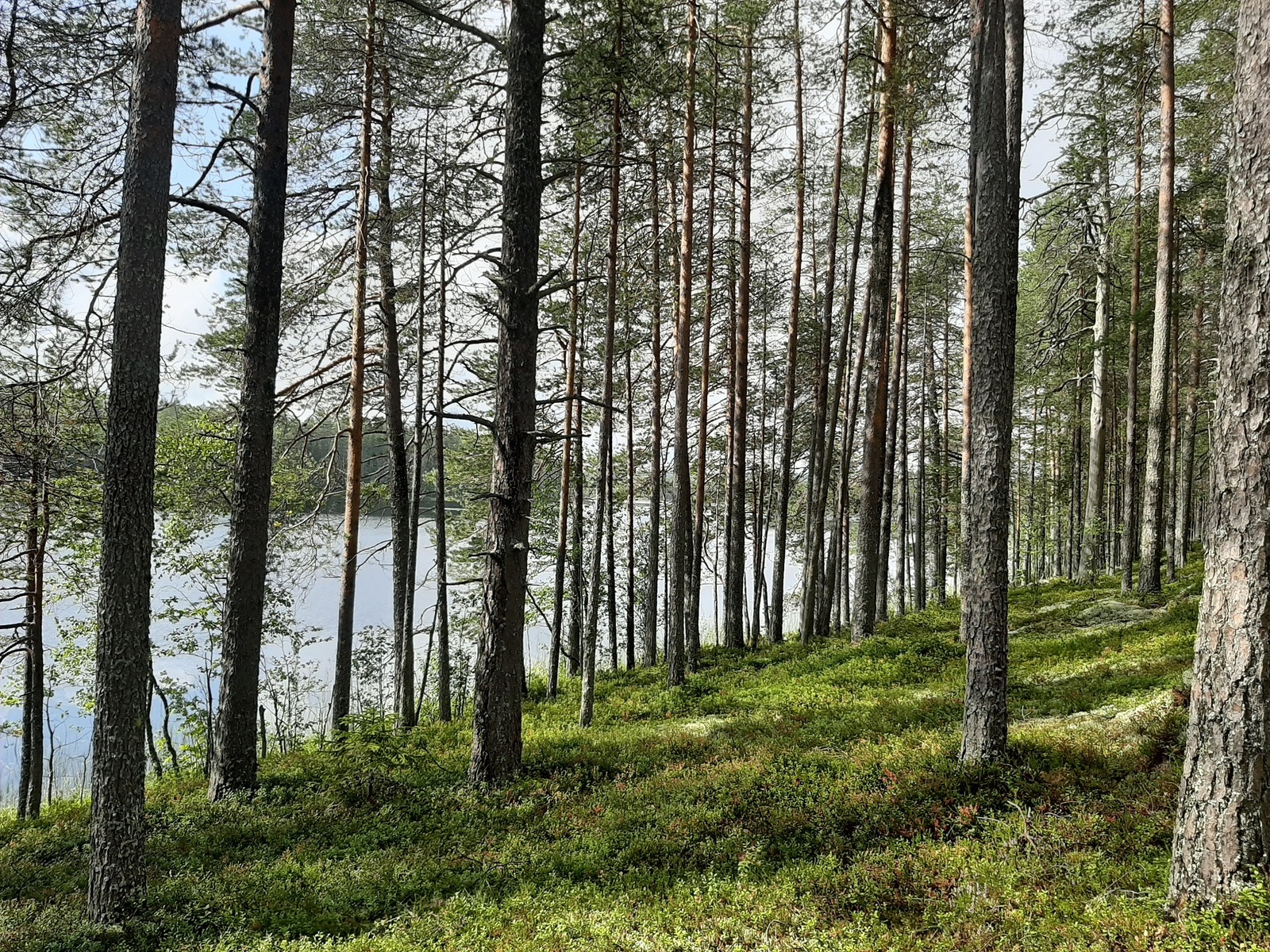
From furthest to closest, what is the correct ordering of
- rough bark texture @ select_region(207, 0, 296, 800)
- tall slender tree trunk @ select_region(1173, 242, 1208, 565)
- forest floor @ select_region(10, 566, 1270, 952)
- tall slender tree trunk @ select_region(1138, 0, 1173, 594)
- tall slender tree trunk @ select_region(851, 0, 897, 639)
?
tall slender tree trunk @ select_region(1173, 242, 1208, 565) < tall slender tree trunk @ select_region(851, 0, 897, 639) < tall slender tree trunk @ select_region(1138, 0, 1173, 594) < rough bark texture @ select_region(207, 0, 296, 800) < forest floor @ select_region(10, 566, 1270, 952)

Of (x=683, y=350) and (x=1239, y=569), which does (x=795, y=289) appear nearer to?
(x=683, y=350)

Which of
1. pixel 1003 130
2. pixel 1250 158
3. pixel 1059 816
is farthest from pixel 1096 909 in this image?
pixel 1003 130

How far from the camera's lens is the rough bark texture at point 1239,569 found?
3326 millimetres

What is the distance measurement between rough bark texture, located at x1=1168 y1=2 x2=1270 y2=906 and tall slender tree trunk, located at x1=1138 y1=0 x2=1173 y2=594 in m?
10.4

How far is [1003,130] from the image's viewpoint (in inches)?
241

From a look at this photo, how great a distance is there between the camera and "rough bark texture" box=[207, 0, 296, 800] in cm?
760

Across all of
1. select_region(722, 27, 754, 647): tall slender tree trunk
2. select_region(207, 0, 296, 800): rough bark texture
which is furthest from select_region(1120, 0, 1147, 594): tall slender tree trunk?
select_region(207, 0, 296, 800): rough bark texture

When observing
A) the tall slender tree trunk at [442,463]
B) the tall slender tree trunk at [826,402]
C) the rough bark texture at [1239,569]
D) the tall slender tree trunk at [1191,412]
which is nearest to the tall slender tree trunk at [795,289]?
the tall slender tree trunk at [826,402]

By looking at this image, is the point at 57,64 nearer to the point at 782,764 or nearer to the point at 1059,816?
the point at 782,764

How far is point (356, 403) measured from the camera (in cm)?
1126

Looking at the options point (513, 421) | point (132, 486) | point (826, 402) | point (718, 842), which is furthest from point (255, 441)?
point (826, 402)

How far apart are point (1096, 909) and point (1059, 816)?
4.31 feet

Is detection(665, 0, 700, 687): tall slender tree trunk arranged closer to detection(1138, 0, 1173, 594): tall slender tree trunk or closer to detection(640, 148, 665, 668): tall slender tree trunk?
→ detection(640, 148, 665, 668): tall slender tree trunk

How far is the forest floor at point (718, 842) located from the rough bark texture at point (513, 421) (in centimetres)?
78
